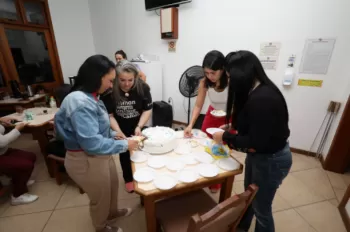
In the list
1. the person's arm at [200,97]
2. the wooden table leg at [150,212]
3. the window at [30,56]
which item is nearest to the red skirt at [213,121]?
the person's arm at [200,97]

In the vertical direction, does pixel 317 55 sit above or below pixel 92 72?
above

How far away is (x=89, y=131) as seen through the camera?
97 cm

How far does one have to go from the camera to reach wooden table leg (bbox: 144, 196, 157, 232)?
982 millimetres

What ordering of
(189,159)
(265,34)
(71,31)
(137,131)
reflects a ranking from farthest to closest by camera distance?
(71,31) → (265,34) → (137,131) → (189,159)

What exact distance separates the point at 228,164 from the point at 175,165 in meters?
0.35

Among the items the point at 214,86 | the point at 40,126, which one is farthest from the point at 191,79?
the point at 40,126

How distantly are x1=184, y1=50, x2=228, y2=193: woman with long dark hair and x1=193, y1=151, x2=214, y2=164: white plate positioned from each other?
282 mm

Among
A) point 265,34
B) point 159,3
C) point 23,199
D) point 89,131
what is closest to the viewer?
point 89,131

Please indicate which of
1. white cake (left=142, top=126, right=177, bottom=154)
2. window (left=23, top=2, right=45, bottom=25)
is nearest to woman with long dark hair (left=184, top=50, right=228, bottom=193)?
white cake (left=142, top=126, right=177, bottom=154)

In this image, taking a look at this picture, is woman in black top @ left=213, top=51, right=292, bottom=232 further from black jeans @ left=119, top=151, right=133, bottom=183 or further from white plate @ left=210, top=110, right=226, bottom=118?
black jeans @ left=119, top=151, right=133, bottom=183

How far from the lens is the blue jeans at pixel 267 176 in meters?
1.01

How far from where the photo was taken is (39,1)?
3592 mm

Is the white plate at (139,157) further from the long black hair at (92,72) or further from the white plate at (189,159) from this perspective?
the long black hair at (92,72)

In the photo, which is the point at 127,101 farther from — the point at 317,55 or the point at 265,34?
the point at 317,55
